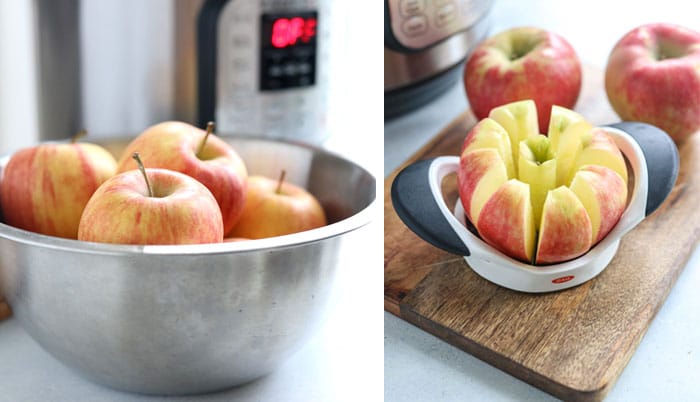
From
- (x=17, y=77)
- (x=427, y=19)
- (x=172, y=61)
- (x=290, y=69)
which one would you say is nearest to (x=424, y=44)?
(x=427, y=19)

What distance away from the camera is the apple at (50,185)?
600mm

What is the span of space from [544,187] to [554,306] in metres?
0.09

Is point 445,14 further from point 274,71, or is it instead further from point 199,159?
point 199,159

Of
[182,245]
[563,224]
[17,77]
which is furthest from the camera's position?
[17,77]

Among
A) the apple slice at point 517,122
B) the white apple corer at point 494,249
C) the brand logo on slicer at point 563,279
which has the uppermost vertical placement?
the apple slice at point 517,122

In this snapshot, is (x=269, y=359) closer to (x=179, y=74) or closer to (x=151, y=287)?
(x=151, y=287)

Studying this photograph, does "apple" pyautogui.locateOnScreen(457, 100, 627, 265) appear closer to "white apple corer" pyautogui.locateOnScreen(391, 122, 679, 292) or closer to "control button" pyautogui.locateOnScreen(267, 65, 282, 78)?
"white apple corer" pyautogui.locateOnScreen(391, 122, 679, 292)

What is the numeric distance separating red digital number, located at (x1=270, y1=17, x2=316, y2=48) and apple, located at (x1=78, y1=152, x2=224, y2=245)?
0.89 feet

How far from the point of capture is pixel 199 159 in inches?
25.1

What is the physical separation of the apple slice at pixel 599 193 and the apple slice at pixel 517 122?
68mm

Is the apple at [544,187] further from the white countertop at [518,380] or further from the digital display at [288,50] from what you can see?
the digital display at [288,50]

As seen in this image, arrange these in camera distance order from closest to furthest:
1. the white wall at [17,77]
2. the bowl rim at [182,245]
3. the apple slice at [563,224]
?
the bowl rim at [182,245] → the apple slice at [563,224] → the white wall at [17,77]

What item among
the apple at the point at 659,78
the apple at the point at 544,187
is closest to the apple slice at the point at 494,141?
the apple at the point at 544,187

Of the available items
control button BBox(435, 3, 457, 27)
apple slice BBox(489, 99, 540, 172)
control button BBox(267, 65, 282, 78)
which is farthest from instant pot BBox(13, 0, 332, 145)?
apple slice BBox(489, 99, 540, 172)
